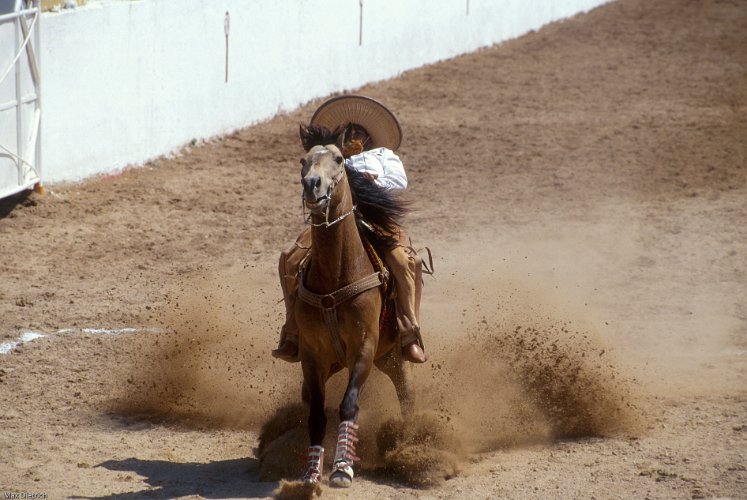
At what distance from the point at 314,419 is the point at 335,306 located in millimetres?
677

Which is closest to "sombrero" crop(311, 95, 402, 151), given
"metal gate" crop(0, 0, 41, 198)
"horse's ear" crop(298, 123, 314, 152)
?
"horse's ear" crop(298, 123, 314, 152)

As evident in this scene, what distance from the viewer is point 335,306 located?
20.8ft

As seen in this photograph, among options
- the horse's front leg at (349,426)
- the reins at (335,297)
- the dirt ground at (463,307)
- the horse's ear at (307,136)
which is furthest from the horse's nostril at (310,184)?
the dirt ground at (463,307)

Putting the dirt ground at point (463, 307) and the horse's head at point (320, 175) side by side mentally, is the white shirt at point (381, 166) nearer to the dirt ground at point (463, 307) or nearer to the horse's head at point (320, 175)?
the horse's head at point (320, 175)

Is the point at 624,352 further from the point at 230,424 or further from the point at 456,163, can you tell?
the point at 456,163

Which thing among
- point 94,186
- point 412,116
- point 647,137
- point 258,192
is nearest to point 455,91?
point 412,116

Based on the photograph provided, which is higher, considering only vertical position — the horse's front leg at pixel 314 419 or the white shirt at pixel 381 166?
the white shirt at pixel 381 166

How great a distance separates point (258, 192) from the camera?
13.4 m

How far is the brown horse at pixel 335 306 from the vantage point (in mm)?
6152

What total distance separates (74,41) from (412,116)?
5.83m

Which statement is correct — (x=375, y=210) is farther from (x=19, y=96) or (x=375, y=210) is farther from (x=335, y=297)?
(x=19, y=96)

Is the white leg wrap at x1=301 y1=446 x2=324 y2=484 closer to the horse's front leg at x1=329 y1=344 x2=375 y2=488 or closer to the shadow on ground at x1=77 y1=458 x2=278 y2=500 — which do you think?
the horse's front leg at x1=329 y1=344 x2=375 y2=488

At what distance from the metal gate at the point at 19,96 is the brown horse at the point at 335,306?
6195mm

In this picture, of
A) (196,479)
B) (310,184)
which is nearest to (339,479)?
(196,479)
